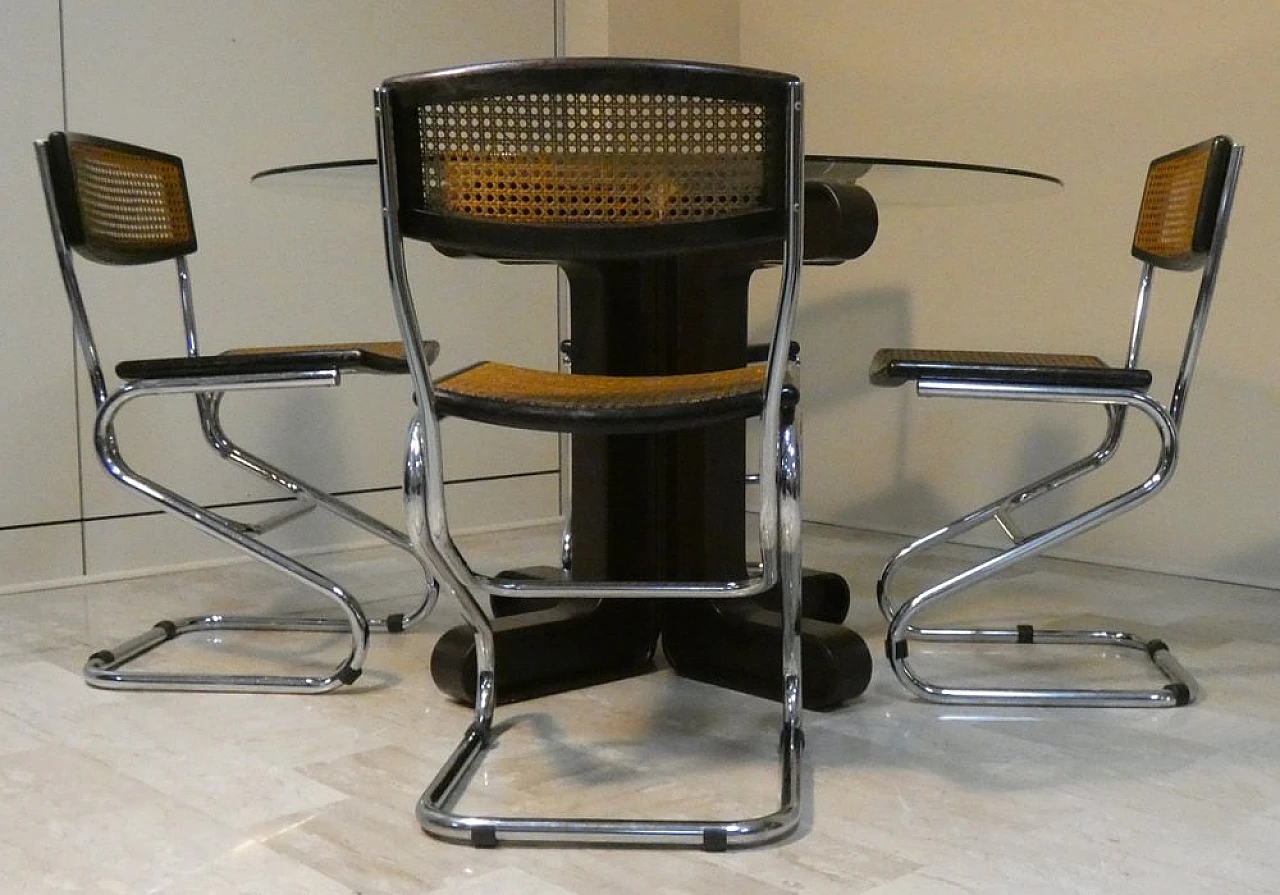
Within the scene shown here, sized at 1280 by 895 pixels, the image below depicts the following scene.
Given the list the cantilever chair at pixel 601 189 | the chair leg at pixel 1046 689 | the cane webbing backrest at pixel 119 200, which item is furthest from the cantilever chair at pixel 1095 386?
the cane webbing backrest at pixel 119 200

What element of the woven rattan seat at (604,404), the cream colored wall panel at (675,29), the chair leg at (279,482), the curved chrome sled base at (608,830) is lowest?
the curved chrome sled base at (608,830)

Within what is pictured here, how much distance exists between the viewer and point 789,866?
1451mm

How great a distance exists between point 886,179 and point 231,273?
5.89 ft

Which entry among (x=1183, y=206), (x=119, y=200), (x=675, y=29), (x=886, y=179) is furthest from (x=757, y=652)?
(x=675, y=29)

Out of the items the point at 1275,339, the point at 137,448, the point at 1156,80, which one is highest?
the point at 1156,80

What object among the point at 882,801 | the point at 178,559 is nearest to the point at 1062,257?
the point at 882,801

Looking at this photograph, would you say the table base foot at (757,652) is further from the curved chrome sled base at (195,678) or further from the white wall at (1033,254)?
the white wall at (1033,254)

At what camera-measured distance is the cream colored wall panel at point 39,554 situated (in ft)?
9.62

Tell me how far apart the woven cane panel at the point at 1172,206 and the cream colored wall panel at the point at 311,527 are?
1.95 metres

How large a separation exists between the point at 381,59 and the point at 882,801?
98.6 inches

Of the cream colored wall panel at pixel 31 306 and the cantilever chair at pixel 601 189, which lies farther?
the cream colored wall panel at pixel 31 306

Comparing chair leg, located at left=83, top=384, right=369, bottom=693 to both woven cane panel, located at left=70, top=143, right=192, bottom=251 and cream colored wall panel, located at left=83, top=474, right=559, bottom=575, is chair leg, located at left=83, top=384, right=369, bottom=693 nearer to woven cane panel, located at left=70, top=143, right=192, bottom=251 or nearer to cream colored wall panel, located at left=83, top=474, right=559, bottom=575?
woven cane panel, located at left=70, top=143, right=192, bottom=251

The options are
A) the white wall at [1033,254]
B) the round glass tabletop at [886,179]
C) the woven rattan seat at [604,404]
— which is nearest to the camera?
the woven rattan seat at [604,404]

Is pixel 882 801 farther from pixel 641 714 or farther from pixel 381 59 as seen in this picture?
pixel 381 59
